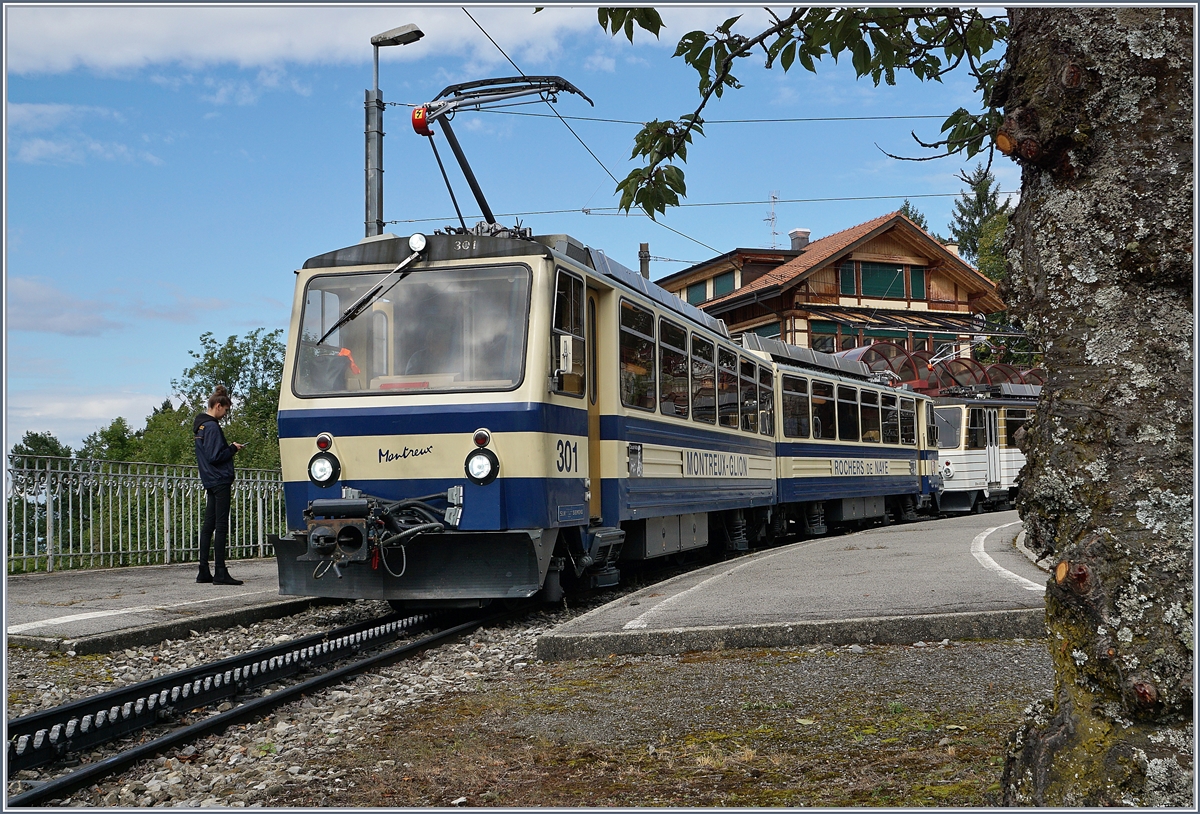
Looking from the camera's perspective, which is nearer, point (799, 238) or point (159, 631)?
point (159, 631)

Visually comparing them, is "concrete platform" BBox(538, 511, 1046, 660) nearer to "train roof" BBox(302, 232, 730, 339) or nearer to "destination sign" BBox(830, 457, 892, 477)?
"train roof" BBox(302, 232, 730, 339)

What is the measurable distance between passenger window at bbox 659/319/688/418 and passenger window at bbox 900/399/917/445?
12542 millimetres

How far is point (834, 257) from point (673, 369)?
28673 millimetres

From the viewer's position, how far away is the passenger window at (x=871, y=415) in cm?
2095

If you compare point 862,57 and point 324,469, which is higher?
point 862,57

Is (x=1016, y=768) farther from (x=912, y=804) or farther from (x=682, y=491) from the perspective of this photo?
(x=682, y=491)

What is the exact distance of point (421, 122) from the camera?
439 inches

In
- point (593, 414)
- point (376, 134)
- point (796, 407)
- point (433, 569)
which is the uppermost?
point (376, 134)

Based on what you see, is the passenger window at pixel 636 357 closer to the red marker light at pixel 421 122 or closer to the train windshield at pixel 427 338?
the train windshield at pixel 427 338

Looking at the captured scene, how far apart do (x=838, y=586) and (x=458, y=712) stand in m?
4.09

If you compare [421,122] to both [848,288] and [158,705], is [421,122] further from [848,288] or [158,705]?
[848,288]

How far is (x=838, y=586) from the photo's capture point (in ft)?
28.9

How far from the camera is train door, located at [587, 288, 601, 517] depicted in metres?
9.60

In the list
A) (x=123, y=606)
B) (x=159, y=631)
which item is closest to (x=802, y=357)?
(x=123, y=606)
